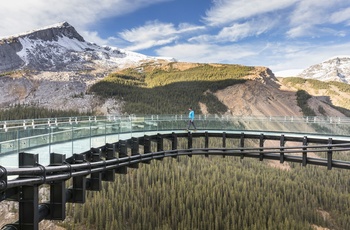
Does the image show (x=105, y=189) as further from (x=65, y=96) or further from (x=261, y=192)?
(x=65, y=96)

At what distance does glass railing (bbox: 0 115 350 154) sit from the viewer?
14641 mm

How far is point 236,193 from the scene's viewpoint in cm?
7194

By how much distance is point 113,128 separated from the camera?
2453 centimetres

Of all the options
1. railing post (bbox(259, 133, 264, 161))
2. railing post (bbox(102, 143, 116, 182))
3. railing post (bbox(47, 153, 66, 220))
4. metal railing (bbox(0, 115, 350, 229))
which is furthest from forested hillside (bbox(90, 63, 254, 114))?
railing post (bbox(47, 153, 66, 220))

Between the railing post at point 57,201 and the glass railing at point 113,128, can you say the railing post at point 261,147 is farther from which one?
the railing post at point 57,201

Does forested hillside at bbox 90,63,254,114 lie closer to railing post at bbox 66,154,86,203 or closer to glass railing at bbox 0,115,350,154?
glass railing at bbox 0,115,350,154

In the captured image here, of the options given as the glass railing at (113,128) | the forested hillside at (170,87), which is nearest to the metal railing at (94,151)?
the glass railing at (113,128)

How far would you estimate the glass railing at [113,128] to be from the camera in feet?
48.0

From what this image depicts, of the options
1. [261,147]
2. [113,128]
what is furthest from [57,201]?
[261,147]

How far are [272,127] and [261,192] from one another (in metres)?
42.8

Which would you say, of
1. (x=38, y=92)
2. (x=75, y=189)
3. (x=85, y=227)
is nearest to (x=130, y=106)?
(x=38, y=92)

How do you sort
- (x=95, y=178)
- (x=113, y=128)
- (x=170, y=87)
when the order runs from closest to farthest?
(x=95, y=178), (x=113, y=128), (x=170, y=87)

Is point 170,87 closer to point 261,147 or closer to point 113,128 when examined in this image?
point 261,147

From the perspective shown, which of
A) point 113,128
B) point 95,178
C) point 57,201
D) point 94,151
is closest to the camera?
point 57,201
